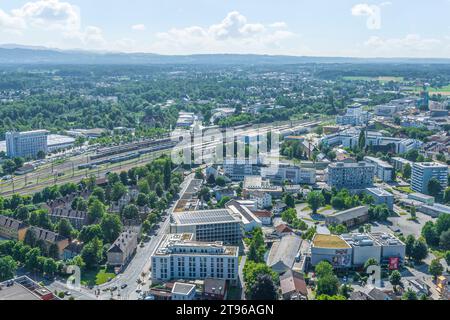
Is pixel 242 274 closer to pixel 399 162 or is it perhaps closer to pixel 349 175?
pixel 349 175

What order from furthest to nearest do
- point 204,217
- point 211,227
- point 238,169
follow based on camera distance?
point 238,169, point 204,217, point 211,227

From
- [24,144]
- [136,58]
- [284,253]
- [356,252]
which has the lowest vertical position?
[284,253]

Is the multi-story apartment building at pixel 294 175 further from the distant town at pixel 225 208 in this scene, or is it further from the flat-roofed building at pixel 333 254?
the flat-roofed building at pixel 333 254

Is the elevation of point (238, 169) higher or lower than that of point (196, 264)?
higher

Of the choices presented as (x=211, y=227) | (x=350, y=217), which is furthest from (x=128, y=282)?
(x=350, y=217)

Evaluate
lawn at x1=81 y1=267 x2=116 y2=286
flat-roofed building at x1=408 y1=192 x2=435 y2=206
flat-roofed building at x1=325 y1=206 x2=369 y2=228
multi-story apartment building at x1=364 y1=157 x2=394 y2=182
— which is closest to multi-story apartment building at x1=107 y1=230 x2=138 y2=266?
lawn at x1=81 y1=267 x2=116 y2=286
